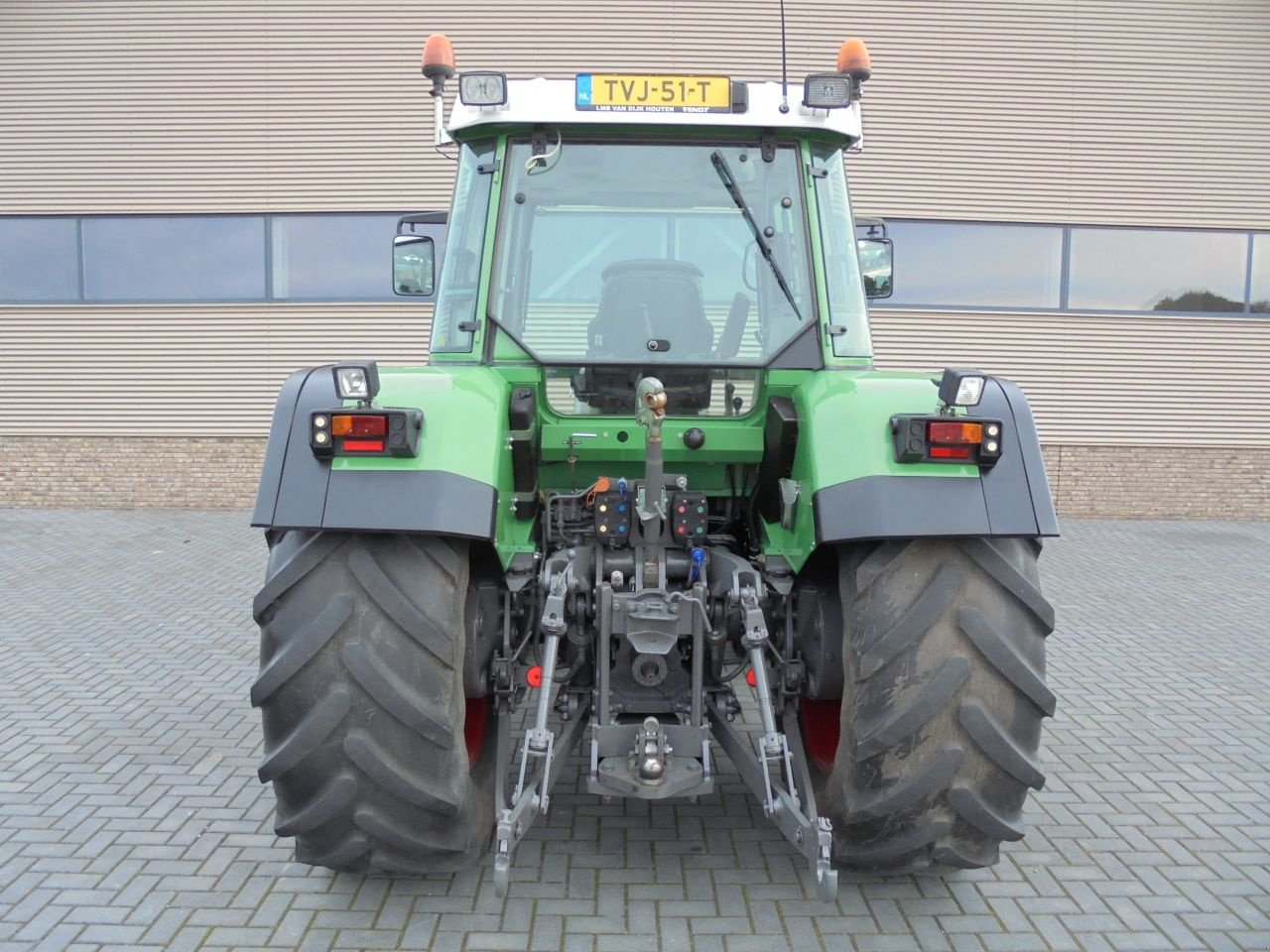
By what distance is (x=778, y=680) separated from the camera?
3176mm

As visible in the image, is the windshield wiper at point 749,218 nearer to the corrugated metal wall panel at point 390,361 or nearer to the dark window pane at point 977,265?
the corrugated metal wall panel at point 390,361

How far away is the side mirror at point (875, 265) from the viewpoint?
3.97 m

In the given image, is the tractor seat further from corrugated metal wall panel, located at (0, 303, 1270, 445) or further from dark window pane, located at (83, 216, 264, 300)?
dark window pane, located at (83, 216, 264, 300)

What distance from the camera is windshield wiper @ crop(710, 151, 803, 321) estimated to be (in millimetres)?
3457

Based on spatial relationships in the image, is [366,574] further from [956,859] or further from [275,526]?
[956,859]

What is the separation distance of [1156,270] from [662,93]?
34.8 feet

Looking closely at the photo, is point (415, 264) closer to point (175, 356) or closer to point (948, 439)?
point (948, 439)

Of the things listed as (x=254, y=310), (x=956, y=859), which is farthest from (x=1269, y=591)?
(x=254, y=310)

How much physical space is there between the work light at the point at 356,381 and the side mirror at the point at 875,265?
2.21 m

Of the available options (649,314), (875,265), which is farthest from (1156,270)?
(649,314)

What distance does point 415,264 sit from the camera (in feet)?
13.5

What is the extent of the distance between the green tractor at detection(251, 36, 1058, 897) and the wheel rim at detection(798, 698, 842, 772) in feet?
0.05

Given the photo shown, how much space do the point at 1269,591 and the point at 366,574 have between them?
834 centimetres

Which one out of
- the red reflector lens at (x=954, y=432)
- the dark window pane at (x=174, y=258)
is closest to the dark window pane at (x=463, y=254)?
the red reflector lens at (x=954, y=432)
